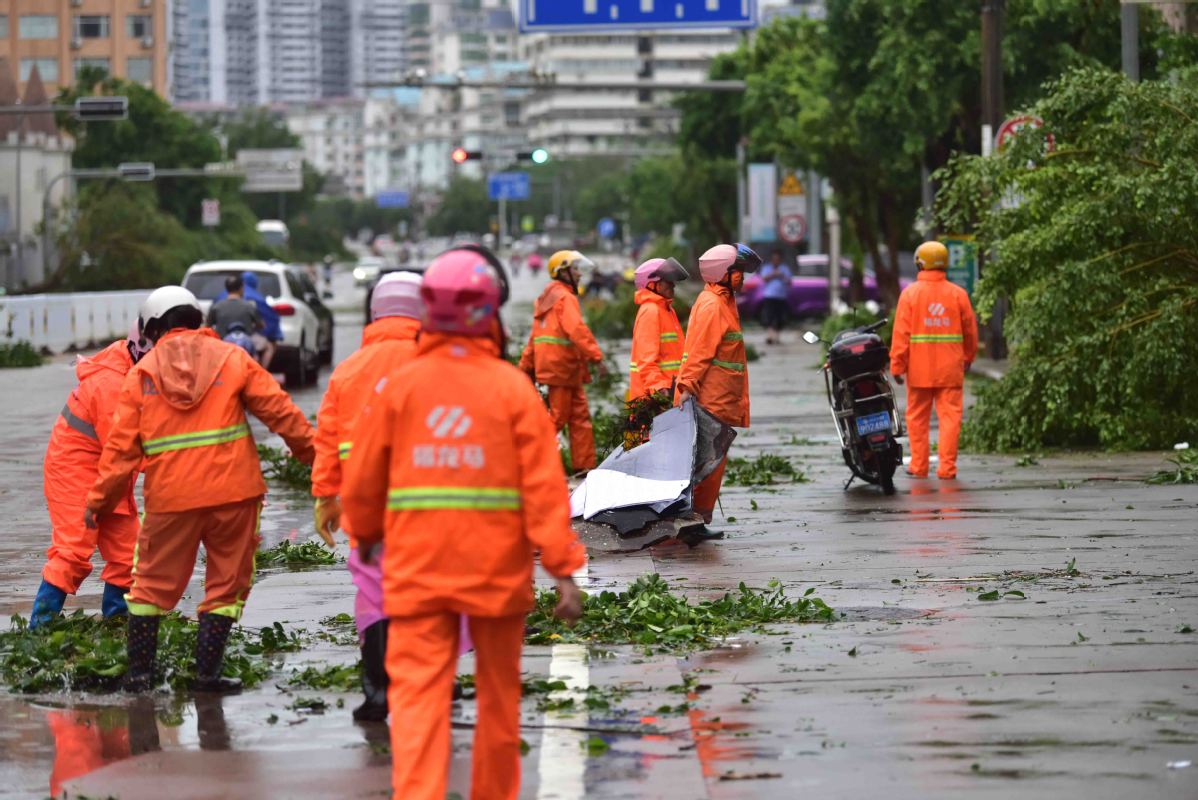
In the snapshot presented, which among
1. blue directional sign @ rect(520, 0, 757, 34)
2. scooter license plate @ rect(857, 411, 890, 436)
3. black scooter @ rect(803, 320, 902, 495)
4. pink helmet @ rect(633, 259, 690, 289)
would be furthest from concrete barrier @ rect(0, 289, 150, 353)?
pink helmet @ rect(633, 259, 690, 289)

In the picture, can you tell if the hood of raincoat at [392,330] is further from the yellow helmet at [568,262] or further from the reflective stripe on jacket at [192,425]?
the yellow helmet at [568,262]

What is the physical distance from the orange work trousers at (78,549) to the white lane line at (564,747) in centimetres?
216

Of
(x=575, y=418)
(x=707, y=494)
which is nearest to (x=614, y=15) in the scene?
(x=575, y=418)

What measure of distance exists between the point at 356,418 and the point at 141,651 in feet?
4.77

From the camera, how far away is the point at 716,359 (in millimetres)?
13109

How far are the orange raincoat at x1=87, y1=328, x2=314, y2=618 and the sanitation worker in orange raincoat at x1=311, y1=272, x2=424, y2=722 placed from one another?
0.50 metres

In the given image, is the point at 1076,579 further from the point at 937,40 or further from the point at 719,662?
the point at 937,40

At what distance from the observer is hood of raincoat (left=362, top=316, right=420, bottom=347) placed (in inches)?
324

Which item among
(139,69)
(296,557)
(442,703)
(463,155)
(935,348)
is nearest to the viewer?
(442,703)

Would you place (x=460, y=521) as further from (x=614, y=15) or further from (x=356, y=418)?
(x=614, y=15)

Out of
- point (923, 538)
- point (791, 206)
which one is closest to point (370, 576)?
point (923, 538)

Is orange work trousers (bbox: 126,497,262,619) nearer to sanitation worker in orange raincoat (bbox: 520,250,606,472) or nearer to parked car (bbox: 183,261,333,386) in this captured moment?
sanitation worker in orange raincoat (bbox: 520,250,606,472)

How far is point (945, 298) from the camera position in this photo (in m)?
16.5

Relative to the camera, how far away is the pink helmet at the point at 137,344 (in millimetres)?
9617
